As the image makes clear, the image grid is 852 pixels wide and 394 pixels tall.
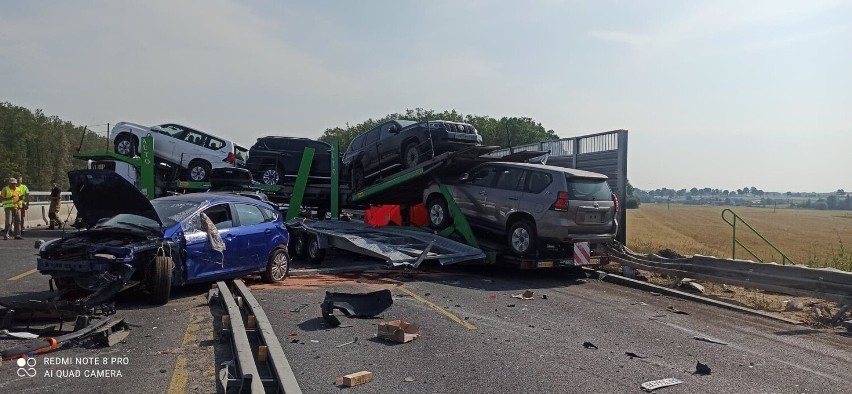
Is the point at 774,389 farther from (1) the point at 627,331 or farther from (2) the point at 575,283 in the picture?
(2) the point at 575,283

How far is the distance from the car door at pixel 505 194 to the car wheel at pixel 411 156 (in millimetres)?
2031

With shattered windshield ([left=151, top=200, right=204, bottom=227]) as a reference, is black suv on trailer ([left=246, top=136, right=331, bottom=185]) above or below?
above

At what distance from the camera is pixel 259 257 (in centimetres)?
1055

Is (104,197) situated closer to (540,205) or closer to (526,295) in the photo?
(526,295)

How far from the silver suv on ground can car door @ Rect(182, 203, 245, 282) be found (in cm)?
523

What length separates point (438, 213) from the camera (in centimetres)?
1445

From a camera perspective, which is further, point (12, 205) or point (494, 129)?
point (494, 129)

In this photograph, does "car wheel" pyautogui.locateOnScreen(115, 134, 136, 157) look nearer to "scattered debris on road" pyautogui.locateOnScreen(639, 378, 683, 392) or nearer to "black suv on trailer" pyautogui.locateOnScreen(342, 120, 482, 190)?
"black suv on trailer" pyautogui.locateOnScreen(342, 120, 482, 190)

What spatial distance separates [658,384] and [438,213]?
9.08 metres

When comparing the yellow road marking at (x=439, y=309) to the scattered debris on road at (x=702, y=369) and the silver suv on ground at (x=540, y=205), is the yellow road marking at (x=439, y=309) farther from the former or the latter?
the silver suv on ground at (x=540, y=205)

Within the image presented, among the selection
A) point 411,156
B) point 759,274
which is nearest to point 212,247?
point 411,156

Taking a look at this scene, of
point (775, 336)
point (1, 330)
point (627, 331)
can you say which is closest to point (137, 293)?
point (1, 330)

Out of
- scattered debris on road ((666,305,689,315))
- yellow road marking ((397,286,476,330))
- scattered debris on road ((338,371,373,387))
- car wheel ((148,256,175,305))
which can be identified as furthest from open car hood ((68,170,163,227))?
scattered debris on road ((666,305,689,315))

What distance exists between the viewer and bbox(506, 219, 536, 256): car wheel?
12.4 meters
